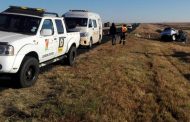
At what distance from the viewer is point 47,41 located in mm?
11117

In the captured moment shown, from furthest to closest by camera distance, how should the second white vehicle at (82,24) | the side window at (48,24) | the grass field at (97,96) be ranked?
the second white vehicle at (82,24) → the side window at (48,24) → the grass field at (97,96)

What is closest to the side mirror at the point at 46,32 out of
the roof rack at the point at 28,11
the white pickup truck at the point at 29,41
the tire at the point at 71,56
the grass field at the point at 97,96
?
the white pickup truck at the point at 29,41

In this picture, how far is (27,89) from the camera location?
999cm

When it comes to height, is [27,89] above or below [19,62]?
below

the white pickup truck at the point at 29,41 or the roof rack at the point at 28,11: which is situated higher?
the roof rack at the point at 28,11

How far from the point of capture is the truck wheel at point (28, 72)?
9.56 meters

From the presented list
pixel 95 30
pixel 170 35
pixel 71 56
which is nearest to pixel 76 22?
pixel 95 30

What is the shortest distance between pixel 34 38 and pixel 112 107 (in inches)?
118

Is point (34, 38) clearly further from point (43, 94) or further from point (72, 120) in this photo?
point (72, 120)

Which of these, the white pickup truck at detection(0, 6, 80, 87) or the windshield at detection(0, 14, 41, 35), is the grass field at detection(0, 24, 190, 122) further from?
the windshield at detection(0, 14, 41, 35)

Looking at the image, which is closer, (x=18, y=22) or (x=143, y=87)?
(x=18, y=22)

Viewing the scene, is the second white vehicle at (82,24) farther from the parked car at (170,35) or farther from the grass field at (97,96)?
the parked car at (170,35)

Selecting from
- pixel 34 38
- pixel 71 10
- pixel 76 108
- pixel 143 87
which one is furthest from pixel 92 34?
pixel 76 108

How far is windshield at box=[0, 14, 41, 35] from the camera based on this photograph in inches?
416
